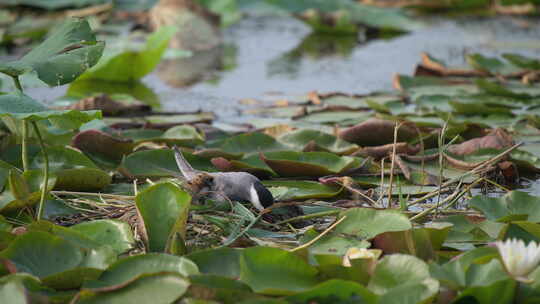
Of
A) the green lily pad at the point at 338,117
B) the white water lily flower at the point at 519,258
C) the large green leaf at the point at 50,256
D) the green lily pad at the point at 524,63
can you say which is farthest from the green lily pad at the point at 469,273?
A: the green lily pad at the point at 524,63

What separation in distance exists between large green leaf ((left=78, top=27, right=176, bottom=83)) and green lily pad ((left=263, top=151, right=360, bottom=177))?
1688 millimetres

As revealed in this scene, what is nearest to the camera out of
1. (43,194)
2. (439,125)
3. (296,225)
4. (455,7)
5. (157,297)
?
(157,297)

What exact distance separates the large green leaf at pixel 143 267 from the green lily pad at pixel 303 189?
0.62 m

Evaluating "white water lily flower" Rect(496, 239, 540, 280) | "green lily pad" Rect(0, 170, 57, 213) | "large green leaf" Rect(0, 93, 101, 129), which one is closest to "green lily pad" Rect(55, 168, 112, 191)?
"green lily pad" Rect(0, 170, 57, 213)

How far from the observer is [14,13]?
660 centimetres

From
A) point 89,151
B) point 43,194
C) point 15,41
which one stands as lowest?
point 15,41

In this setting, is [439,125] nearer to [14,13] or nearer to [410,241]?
[410,241]

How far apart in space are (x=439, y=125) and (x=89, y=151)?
1420 mm

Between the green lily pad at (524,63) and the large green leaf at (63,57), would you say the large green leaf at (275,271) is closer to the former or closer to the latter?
the large green leaf at (63,57)

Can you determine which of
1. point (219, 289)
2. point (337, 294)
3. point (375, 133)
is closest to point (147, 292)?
point (219, 289)

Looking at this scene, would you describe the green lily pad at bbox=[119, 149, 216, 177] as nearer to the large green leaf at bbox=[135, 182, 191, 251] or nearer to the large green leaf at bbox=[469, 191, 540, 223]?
the large green leaf at bbox=[135, 182, 191, 251]

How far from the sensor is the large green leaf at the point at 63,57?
1869 millimetres

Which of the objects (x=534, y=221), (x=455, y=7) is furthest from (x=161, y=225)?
(x=455, y=7)

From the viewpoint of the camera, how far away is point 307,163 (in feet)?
8.21
